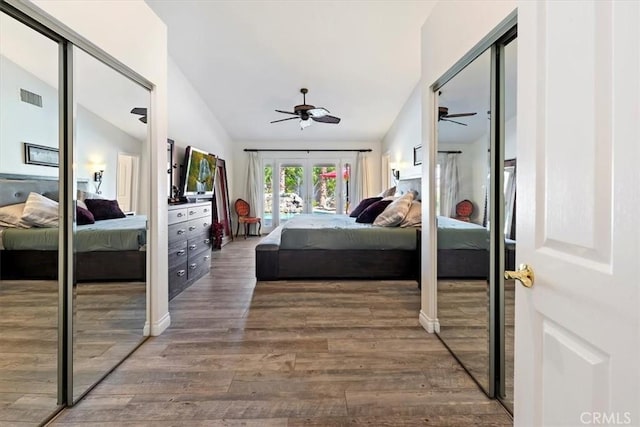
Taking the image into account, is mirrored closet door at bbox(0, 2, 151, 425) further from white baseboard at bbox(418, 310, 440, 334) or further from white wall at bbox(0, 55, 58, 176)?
white baseboard at bbox(418, 310, 440, 334)

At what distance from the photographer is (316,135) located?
7996mm

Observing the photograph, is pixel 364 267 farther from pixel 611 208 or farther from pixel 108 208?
pixel 611 208

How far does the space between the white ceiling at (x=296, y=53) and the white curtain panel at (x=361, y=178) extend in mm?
1381

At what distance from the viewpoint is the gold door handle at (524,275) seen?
0.96 meters

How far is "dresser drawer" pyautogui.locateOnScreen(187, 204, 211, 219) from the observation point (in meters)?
3.92

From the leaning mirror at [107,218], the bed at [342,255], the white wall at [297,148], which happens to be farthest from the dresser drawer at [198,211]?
the white wall at [297,148]

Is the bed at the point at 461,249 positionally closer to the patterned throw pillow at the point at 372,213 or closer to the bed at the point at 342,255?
the bed at the point at 342,255

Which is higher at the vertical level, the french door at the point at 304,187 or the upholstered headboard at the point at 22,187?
the french door at the point at 304,187

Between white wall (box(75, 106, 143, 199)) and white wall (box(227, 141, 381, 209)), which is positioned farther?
white wall (box(227, 141, 381, 209))

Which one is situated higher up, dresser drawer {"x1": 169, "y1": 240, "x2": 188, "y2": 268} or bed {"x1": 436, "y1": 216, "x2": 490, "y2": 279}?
bed {"x1": 436, "y1": 216, "x2": 490, "y2": 279}

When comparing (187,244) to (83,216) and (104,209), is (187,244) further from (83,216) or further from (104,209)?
(83,216)

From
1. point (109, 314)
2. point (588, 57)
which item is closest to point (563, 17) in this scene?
point (588, 57)

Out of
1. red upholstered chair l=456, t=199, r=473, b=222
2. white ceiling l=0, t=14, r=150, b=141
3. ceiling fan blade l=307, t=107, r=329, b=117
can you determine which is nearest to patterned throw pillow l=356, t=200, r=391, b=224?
ceiling fan blade l=307, t=107, r=329, b=117

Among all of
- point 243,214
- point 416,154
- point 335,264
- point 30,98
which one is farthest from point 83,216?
point 243,214
